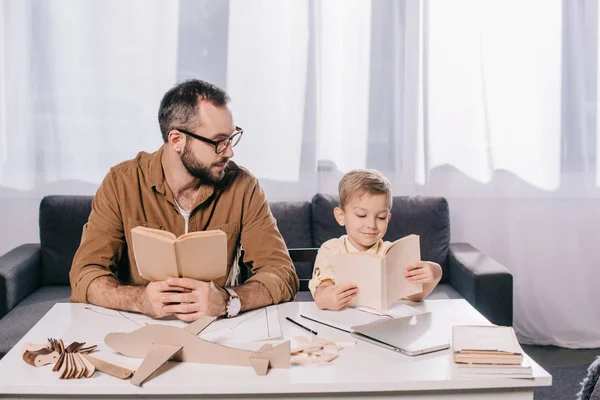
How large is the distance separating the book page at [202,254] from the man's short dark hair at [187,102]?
537 millimetres

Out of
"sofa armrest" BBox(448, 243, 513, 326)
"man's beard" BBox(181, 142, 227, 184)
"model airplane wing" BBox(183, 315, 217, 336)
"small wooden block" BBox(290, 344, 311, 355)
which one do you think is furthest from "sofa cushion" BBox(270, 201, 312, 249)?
"small wooden block" BBox(290, 344, 311, 355)

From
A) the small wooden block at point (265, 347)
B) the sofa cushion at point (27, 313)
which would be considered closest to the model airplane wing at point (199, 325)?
the small wooden block at point (265, 347)

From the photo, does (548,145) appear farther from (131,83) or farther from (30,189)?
(30,189)

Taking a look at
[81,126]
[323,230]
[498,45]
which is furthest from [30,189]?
[498,45]

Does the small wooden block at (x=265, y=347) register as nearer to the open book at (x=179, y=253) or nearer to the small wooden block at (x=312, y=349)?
the small wooden block at (x=312, y=349)

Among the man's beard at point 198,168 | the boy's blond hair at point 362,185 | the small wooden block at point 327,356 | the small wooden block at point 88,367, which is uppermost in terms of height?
the man's beard at point 198,168

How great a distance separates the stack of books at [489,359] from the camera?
1495 mm

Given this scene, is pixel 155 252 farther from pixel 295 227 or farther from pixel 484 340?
pixel 295 227

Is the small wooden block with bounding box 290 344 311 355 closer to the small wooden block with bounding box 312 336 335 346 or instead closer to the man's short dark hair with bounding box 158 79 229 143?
the small wooden block with bounding box 312 336 335 346

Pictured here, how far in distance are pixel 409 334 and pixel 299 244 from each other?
1765 mm

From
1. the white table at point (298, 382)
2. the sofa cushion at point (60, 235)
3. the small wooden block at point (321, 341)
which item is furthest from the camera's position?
the sofa cushion at point (60, 235)

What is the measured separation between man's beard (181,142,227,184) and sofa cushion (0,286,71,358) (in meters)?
0.99

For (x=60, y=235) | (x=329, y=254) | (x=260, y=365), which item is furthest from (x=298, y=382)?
(x=60, y=235)

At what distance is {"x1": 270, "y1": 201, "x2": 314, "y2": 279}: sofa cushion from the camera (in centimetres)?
346
